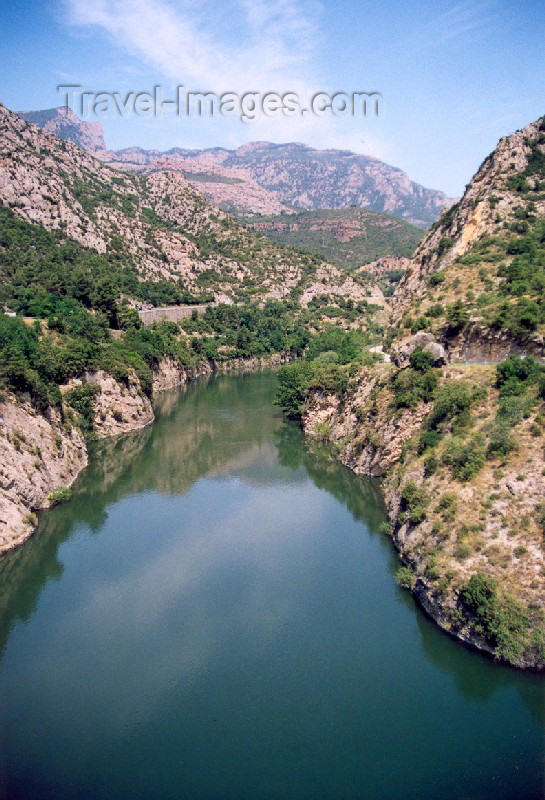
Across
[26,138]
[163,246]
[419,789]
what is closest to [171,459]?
[419,789]

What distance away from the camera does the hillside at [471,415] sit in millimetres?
23484

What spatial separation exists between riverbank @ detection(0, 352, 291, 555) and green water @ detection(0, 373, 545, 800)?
5.07ft

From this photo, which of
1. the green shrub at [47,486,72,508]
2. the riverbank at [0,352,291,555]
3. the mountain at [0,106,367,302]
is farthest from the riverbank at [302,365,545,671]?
the mountain at [0,106,367,302]

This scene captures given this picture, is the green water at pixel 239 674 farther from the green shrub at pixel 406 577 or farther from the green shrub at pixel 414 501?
the green shrub at pixel 414 501

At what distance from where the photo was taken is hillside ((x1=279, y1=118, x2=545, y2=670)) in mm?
23484

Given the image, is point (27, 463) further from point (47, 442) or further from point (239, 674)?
point (239, 674)

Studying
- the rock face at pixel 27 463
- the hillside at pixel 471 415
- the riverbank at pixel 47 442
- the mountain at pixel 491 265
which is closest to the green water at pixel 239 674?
the rock face at pixel 27 463

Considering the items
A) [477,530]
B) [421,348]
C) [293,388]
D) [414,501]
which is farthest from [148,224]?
[477,530]

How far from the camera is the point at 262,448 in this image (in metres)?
53.0

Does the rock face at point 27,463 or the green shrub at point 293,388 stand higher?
the green shrub at point 293,388

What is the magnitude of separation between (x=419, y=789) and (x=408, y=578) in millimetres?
11273

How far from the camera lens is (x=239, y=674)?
2253cm

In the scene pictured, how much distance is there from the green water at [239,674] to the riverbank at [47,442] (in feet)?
5.07

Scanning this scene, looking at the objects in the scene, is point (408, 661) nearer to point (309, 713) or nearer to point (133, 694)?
point (309, 713)
